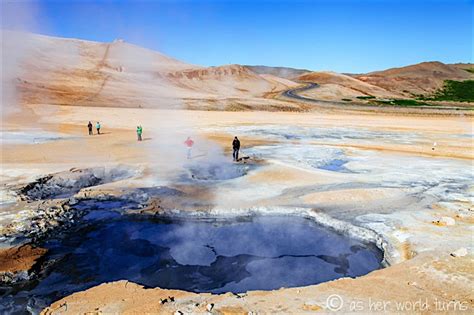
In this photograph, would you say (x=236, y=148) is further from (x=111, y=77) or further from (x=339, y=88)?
(x=339, y=88)

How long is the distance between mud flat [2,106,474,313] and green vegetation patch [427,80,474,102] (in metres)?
52.1

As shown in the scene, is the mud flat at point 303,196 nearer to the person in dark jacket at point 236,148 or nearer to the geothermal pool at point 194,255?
the geothermal pool at point 194,255

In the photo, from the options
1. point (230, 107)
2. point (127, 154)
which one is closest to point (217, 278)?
point (127, 154)

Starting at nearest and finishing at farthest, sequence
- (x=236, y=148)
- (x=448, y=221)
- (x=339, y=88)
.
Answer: (x=448, y=221)
(x=236, y=148)
(x=339, y=88)

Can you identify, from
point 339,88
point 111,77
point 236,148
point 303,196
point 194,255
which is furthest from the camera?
point 339,88

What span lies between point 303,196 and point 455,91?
81820 mm

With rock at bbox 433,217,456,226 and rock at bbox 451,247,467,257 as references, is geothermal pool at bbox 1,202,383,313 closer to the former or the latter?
rock at bbox 451,247,467,257

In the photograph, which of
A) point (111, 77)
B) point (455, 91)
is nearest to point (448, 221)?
point (111, 77)

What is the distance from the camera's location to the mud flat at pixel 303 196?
577cm

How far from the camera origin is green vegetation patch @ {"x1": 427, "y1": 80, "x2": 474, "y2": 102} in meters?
71.9

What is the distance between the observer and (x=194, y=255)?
828 centimetres

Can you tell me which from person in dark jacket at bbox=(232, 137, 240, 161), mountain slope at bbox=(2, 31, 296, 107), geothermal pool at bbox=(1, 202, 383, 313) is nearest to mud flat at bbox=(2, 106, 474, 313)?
geothermal pool at bbox=(1, 202, 383, 313)

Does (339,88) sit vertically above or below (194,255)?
above

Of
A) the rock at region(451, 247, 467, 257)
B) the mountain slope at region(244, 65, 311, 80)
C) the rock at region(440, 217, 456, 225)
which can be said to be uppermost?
the mountain slope at region(244, 65, 311, 80)
